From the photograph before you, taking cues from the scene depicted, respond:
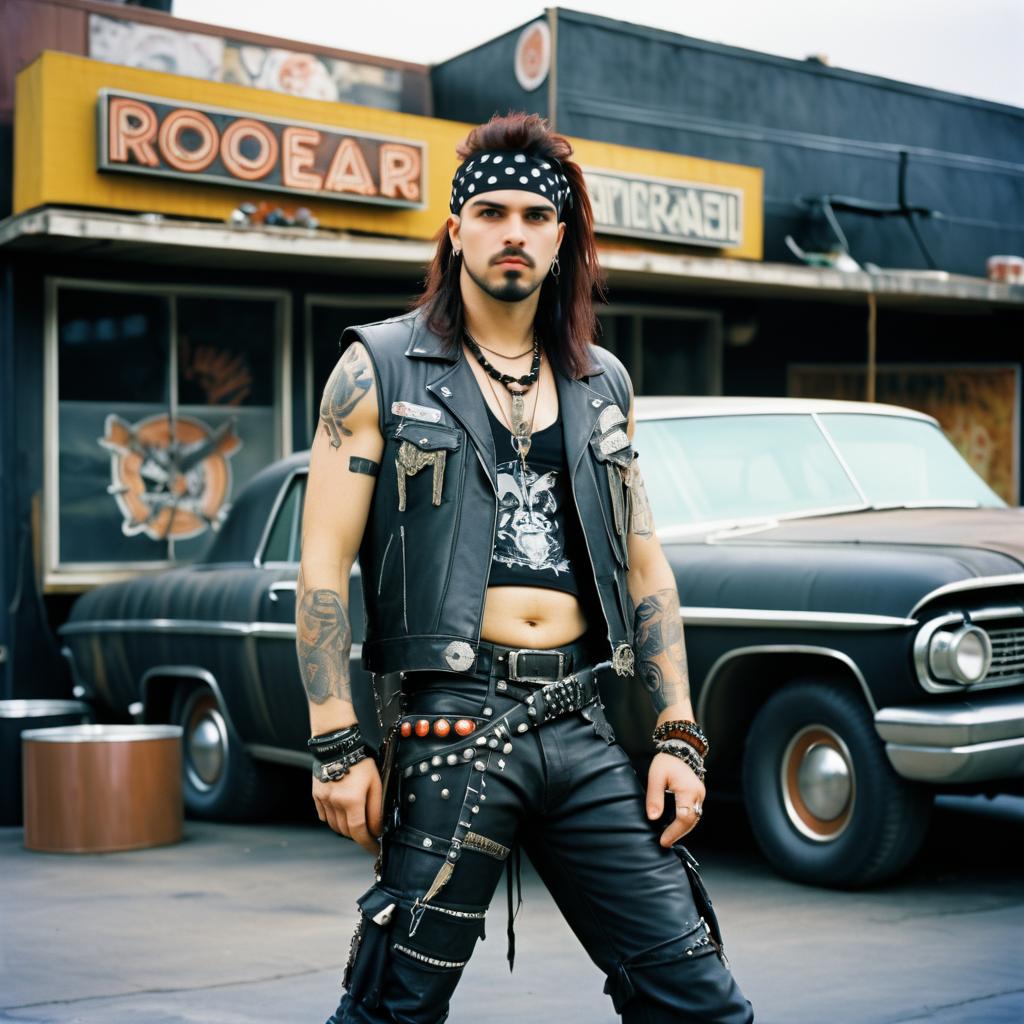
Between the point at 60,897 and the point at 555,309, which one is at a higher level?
the point at 555,309

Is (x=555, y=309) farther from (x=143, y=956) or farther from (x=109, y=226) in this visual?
(x=109, y=226)

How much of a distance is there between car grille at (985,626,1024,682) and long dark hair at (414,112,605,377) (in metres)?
2.82

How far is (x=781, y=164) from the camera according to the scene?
14141 millimetres

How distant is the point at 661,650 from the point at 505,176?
91cm

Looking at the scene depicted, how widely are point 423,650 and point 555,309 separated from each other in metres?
0.75

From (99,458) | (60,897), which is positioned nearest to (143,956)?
(60,897)

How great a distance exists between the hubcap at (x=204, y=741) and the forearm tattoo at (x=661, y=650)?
480 cm

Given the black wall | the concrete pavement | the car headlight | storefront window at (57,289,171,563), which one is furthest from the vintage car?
the black wall

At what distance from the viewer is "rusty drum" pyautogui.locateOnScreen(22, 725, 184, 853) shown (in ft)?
22.6

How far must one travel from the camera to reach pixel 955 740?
5.34 metres

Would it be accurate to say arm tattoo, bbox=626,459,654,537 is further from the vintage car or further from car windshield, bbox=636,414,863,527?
car windshield, bbox=636,414,863,527

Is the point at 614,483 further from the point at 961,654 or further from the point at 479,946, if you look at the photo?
the point at 961,654

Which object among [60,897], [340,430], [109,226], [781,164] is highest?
[781,164]

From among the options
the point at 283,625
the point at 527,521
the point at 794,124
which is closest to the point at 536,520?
the point at 527,521
